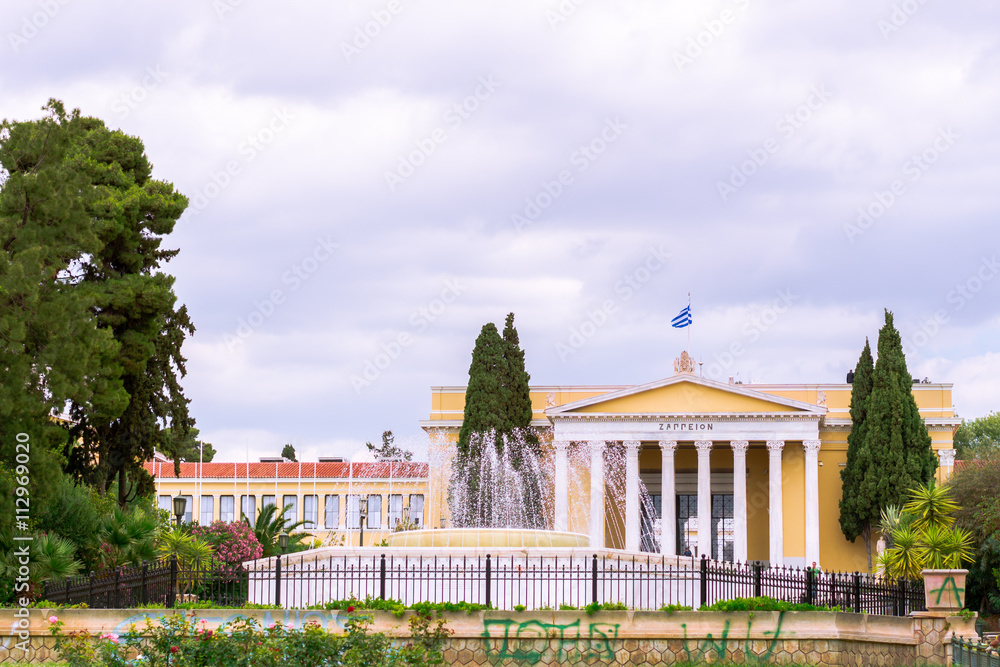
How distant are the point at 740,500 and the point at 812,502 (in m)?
3.29

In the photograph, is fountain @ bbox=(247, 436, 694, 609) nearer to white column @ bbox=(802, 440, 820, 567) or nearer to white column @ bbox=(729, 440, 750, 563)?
white column @ bbox=(729, 440, 750, 563)

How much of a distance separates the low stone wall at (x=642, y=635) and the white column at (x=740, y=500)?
33175 millimetres

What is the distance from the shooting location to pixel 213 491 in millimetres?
72250

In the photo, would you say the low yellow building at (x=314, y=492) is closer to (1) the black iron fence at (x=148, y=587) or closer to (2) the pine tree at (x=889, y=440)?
(2) the pine tree at (x=889, y=440)

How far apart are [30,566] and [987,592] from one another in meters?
21.6

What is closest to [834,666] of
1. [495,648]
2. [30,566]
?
[495,648]

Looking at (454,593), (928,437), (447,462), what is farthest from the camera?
(447,462)

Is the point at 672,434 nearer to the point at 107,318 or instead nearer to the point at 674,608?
the point at 107,318

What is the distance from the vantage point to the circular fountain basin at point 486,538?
28.0 metres

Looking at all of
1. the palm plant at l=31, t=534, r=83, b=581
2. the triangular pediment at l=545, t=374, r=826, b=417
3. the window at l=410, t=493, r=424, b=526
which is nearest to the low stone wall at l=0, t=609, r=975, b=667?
the palm plant at l=31, t=534, r=83, b=581

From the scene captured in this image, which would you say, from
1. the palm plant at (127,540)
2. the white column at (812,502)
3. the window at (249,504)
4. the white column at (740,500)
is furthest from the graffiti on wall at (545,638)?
the window at (249,504)

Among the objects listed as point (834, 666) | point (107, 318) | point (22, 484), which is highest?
point (107, 318)

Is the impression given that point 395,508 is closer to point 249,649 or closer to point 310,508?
point 310,508

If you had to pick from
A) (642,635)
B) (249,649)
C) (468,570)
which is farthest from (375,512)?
(249,649)
